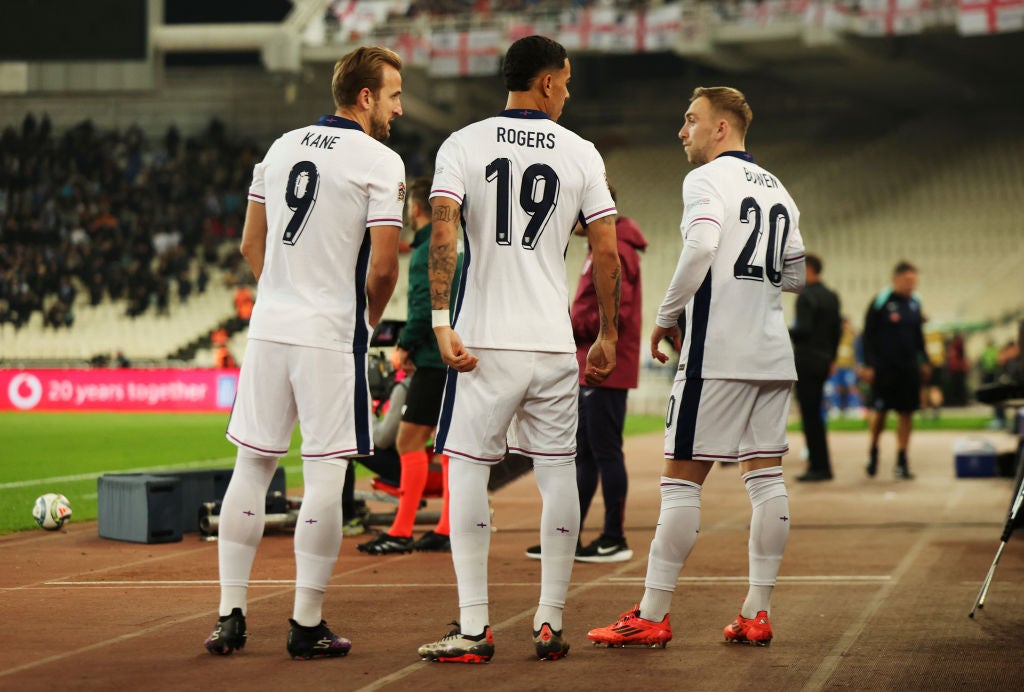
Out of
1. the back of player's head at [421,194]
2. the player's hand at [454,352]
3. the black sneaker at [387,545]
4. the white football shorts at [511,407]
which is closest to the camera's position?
the player's hand at [454,352]

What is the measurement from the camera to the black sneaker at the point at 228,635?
5.11 metres

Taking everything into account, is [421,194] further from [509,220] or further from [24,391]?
[24,391]

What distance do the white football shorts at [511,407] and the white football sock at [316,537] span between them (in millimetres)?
433

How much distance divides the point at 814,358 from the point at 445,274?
29.6ft

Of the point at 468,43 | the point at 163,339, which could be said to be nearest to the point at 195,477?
the point at 163,339

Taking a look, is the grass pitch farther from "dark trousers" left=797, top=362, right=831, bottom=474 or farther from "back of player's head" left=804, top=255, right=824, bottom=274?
"back of player's head" left=804, top=255, right=824, bottom=274

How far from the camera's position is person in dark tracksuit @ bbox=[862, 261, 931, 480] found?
13.9m

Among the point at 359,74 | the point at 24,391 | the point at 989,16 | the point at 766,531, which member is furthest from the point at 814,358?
the point at 989,16

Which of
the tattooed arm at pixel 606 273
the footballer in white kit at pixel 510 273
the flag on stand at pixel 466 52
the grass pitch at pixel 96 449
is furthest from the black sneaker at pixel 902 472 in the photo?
the flag on stand at pixel 466 52

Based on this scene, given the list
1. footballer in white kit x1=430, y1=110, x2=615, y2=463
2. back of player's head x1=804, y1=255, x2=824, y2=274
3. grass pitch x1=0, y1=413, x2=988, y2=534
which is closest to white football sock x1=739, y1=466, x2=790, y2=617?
footballer in white kit x1=430, y1=110, x2=615, y2=463

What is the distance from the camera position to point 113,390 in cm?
2761

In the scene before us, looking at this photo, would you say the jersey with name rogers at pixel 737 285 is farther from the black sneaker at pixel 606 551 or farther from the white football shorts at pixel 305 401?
the black sneaker at pixel 606 551

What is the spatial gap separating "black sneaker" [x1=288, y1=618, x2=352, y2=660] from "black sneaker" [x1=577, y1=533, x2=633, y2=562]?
9.70ft

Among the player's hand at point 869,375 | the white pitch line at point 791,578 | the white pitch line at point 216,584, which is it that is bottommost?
the white pitch line at point 216,584
